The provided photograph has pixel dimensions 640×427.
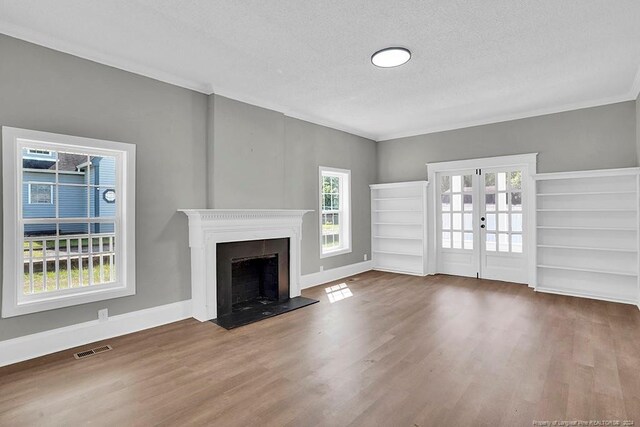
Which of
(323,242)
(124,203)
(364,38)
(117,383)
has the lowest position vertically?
(117,383)

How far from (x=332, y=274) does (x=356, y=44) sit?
4.05 meters

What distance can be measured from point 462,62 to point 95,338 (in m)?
4.76

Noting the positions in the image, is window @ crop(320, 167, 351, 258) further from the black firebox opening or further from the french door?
the french door

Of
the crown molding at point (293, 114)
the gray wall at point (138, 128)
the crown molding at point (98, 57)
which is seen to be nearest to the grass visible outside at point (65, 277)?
the gray wall at point (138, 128)

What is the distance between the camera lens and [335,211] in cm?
646

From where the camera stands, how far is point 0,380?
264 cm

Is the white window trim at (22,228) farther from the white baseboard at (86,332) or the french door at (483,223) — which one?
the french door at (483,223)

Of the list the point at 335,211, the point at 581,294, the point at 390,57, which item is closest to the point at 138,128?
the point at 390,57

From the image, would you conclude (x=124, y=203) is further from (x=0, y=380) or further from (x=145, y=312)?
(x=0, y=380)

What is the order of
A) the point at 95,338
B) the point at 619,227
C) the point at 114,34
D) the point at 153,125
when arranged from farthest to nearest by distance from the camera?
the point at 619,227 < the point at 153,125 < the point at 95,338 < the point at 114,34

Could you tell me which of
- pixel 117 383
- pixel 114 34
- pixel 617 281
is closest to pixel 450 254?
pixel 617 281

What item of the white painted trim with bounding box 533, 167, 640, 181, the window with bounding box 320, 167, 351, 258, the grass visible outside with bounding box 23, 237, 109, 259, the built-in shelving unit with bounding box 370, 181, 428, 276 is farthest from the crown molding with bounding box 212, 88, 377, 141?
the white painted trim with bounding box 533, 167, 640, 181

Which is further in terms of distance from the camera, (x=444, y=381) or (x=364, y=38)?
(x=364, y=38)

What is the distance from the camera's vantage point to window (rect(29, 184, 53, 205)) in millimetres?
3113
